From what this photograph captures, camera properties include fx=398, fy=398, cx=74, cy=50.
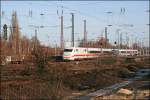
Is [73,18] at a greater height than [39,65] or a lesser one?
greater

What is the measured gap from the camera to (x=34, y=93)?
1769 cm

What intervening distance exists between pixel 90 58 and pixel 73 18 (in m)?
20.5

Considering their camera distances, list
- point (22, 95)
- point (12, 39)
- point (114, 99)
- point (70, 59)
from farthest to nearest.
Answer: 1. point (12, 39)
2. point (70, 59)
3. point (114, 99)
4. point (22, 95)

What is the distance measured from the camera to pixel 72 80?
3142cm

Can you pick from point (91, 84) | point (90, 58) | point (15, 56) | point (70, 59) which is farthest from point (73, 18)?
point (91, 84)

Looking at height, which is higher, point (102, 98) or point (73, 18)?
point (73, 18)

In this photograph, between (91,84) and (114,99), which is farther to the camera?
(91,84)

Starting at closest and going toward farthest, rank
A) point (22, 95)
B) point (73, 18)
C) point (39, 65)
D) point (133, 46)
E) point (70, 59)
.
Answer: point (22, 95) < point (39, 65) < point (73, 18) < point (70, 59) < point (133, 46)

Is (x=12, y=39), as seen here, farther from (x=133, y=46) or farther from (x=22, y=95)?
(x=133, y=46)

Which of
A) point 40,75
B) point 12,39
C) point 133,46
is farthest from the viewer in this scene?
point 133,46

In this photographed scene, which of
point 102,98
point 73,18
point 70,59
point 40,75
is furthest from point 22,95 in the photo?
point 70,59

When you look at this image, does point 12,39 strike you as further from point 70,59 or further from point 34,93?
point 34,93

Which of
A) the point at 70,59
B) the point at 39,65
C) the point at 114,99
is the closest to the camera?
the point at 114,99

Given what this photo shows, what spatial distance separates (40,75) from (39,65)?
7.18 ft
